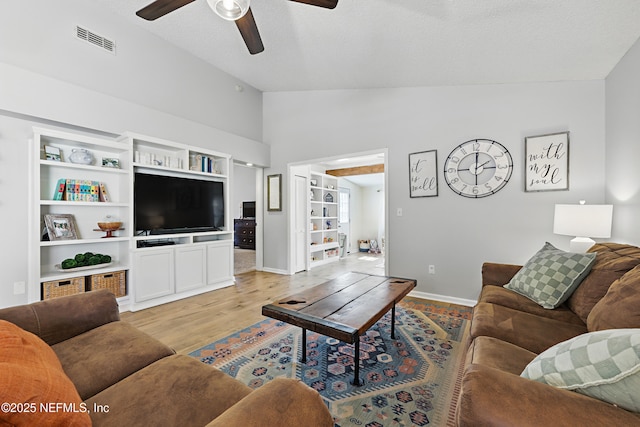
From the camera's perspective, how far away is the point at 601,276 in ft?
5.33

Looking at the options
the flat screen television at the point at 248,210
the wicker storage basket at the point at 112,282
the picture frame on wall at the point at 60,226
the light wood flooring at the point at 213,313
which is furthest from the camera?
the flat screen television at the point at 248,210

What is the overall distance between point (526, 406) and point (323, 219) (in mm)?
5578

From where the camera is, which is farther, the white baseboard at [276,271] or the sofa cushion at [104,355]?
the white baseboard at [276,271]

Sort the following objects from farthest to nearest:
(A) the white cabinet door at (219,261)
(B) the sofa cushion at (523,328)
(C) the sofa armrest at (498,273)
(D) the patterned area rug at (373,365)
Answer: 1. (A) the white cabinet door at (219,261)
2. (C) the sofa armrest at (498,273)
3. (D) the patterned area rug at (373,365)
4. (B) the sofa cushion at (523,328)

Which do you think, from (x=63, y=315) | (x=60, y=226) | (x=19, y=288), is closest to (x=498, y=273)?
(x=63, y=315)

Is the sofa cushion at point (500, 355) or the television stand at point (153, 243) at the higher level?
the television stand at point (153, 243)

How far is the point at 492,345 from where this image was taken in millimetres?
1324

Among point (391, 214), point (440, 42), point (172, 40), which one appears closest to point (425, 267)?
point (391, 214)

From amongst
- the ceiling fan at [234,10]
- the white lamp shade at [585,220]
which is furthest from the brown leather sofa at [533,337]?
the ceiling fan at [234,10]

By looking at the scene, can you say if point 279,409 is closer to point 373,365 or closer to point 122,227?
point 373,365

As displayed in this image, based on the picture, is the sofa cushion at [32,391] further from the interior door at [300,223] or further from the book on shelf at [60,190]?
the interior door at [300,223]

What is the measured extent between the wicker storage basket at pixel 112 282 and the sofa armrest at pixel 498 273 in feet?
12.4

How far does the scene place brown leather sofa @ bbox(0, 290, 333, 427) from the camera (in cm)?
76

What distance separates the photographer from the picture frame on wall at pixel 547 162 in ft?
9.07
